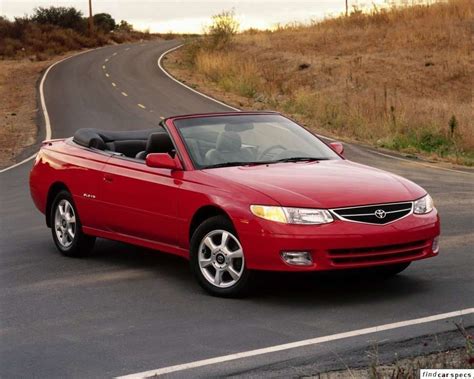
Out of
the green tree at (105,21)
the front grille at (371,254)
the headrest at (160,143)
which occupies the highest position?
the headrest at (160,143)

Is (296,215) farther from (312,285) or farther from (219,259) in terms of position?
(312,285)

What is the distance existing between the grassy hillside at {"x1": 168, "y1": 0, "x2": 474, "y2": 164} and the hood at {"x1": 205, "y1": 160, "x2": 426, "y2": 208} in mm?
14444

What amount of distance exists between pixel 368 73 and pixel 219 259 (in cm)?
4239

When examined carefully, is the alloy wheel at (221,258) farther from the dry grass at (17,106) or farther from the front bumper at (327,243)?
the dry grass at (17,106)

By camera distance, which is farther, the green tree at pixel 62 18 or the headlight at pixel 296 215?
the green tree at pixel 62 18

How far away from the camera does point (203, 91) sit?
138 feet

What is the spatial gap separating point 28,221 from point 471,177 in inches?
348

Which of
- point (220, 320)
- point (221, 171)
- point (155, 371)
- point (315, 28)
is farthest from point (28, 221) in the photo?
point (315, 28)

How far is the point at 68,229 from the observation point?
416 inches

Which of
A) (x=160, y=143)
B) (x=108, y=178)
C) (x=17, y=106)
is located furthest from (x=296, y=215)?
(x=17, y=106)

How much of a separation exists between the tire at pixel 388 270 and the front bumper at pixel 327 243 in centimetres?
83

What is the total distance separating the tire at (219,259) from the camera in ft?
26.8

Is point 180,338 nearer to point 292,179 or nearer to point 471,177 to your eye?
point 292,179

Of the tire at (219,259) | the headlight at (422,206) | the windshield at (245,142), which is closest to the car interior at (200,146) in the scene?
the windshield at (245,142)
